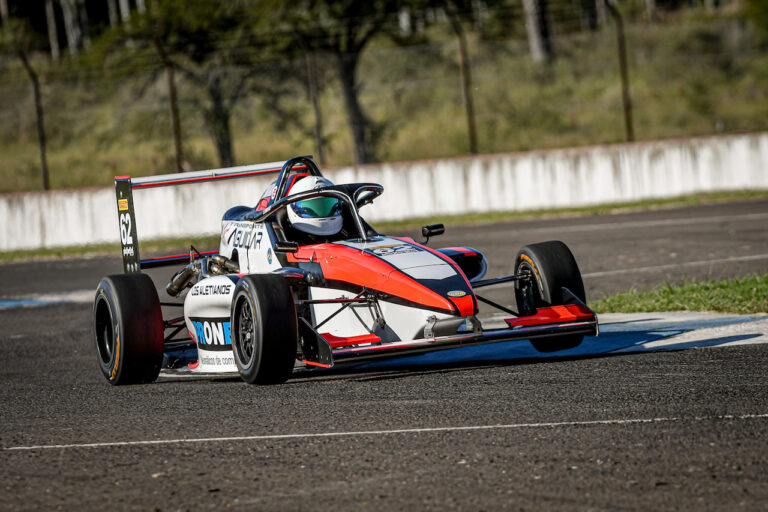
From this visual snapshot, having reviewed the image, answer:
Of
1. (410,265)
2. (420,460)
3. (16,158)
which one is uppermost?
(16,158)

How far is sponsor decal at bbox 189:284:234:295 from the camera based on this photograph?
26.5ft

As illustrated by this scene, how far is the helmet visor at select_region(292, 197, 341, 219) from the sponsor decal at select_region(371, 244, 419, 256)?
0.73 metres

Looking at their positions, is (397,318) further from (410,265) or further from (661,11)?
(661,11)

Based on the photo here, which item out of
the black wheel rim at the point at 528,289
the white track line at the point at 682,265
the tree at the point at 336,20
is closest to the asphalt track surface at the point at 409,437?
the black wheel rim at the point at 528,289

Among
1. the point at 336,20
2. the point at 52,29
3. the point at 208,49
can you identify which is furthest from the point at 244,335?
the point at 52,29

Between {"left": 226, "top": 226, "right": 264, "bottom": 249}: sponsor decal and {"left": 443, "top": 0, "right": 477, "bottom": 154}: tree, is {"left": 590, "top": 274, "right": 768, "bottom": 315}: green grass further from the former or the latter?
{"left": 443, "top": 0, "right": 477, "bottom": 154}: tree

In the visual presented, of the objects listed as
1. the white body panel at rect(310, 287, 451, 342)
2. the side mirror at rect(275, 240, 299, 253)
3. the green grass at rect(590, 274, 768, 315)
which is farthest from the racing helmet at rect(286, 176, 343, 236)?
the green grass at rect(590, 274, 768, 315)

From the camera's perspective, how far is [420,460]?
512cm

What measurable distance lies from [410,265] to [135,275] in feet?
6.97

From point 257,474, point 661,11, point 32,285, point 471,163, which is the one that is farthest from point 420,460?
point 661,11

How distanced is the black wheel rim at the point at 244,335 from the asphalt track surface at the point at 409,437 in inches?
9.0

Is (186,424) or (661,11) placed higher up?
(661,11)

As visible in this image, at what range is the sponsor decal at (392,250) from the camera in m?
7.87

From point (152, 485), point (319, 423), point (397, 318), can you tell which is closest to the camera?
point (152, 485)
